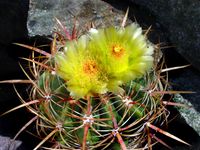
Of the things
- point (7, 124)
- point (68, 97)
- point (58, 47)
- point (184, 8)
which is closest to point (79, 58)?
point (68, 97)

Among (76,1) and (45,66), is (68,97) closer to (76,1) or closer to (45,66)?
(45,66)

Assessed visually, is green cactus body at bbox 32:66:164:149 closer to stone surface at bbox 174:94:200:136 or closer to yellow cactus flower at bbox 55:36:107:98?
yellow cactus flower at bbox 55:36:107:98

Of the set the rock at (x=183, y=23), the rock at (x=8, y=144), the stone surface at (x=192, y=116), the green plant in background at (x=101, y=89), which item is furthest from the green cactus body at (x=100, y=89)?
the rock at (x=8, y=144)

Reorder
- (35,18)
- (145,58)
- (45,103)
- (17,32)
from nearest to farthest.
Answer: (145,58), (45,103), (35,18), (17,32)

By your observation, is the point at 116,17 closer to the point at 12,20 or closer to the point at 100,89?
the point at 12,20

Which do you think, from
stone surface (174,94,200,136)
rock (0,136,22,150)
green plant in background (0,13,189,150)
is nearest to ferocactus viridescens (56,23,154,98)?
green plant in background (0,13,189,150)
